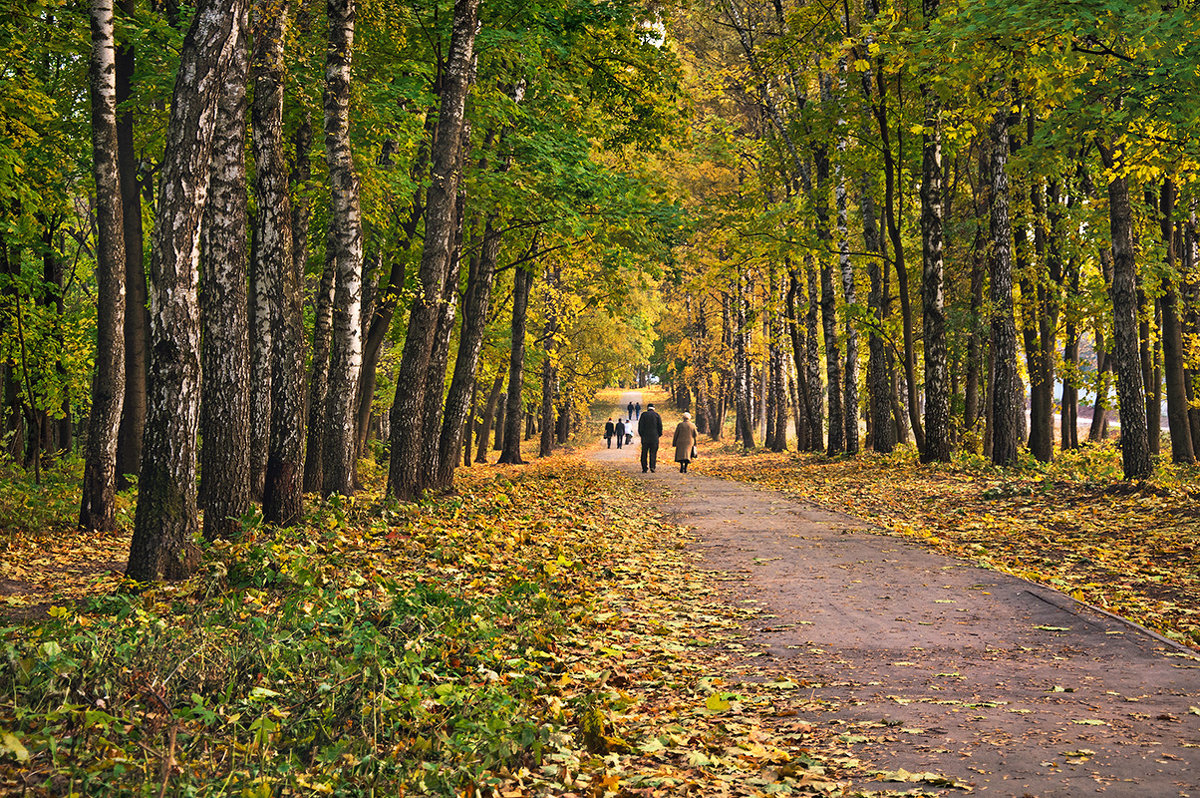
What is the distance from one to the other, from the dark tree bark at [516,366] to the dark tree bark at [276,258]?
13.4m

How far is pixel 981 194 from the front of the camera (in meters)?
22.7

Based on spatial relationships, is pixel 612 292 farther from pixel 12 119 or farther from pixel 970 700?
pixel 970 700

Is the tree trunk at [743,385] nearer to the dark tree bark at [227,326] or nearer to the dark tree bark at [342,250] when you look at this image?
the dark tree bark at [342,250]

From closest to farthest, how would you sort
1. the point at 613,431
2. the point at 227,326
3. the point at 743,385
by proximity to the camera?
1. the point at 227,326
2. the point at 743,385
3. the point at 613,431

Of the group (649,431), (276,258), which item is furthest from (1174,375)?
(276,258)

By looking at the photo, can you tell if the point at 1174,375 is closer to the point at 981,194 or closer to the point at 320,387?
the point at 981,194

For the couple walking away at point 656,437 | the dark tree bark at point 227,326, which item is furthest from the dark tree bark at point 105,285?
the couple walking away at point 656,437

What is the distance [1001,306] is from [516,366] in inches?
540

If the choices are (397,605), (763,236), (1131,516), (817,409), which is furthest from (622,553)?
(817,409)

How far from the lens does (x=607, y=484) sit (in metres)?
19.9

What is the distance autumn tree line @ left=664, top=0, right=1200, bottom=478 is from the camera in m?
11.4

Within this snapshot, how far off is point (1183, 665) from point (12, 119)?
15.3 metres

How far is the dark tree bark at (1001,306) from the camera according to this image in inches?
689

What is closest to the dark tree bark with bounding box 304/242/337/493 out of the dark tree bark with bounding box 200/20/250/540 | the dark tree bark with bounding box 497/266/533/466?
the dark tree bark with bounding box 200/20/250/540
